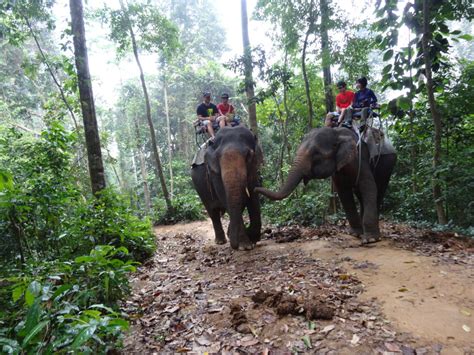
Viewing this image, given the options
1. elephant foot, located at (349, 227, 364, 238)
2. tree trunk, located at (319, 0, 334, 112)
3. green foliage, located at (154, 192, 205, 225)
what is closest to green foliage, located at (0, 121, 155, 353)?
elephant foot, located at (349, 227, 364, 238)

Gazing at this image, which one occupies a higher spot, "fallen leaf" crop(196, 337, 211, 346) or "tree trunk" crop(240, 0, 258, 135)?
"tree trunk" crop(240, 0, 258, 135)

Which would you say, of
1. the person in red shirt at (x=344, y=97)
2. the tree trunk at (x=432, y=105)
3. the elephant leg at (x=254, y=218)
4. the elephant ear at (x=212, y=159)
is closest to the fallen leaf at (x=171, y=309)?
the elephant ear at (x=212, y=159)

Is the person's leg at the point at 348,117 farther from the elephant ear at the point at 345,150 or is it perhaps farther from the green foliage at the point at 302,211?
the green foliage at the point at 302,211

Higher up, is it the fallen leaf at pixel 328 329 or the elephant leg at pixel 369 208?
the elephant leg at pixel 369 208

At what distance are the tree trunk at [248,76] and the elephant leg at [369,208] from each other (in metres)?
4.86

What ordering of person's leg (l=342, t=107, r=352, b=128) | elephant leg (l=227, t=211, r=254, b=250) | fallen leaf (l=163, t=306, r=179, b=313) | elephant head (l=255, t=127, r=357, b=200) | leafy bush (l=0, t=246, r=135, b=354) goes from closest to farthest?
1. leafy bush (l=0, t=246, r=135, b=354)
2. fallen leaf (l=163, t=306, r=179, b=313)
3. elephant leg (l=227, t=211, r=254, b=250)
4. elephant head (l=255, t=127, r=357, b=200)
5. person's leg (l=342, t=107, r=352, b=128)

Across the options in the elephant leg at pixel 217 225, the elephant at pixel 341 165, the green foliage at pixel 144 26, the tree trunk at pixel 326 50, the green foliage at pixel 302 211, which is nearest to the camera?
the elephant at pixel 341 165

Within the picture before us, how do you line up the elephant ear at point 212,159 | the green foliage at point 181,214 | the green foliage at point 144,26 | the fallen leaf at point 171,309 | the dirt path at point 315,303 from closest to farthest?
the dirt path at point 315,303 → the fallen leaf at point 171,309 → the elephant ear at point 212,159 → the green foliage at point 144,26 → the green foliage at point 181,214

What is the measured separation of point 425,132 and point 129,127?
25.0 metres

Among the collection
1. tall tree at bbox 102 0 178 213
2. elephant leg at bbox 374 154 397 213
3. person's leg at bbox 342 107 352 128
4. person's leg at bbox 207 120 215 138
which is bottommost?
elephant leg at bbox 374 154 397 213

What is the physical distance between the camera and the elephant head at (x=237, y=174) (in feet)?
18.4

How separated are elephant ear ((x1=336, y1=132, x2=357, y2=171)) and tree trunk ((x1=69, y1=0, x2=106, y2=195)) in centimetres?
470

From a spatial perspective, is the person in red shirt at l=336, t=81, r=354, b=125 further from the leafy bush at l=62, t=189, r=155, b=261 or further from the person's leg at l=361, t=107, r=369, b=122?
the leafy bush at l=62, t=189, r=155, b=261

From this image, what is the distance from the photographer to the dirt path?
9.02 ft
